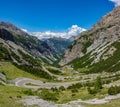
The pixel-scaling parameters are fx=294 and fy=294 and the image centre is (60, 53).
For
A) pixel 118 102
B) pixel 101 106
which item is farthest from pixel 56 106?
pixel 118 102

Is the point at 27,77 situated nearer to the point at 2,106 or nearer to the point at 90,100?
the point at 90,100

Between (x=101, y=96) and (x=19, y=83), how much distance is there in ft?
313

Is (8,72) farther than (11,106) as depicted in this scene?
Yes

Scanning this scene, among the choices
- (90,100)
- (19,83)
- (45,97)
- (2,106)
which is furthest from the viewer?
(19,83)

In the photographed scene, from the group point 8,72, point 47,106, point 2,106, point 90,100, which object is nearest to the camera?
point 2,106

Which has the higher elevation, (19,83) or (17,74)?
(17,74)

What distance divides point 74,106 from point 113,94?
18.5m

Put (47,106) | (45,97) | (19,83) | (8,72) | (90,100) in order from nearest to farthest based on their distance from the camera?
(47,106)
(90,100)
(45,97)
(19,83)
(8,72)

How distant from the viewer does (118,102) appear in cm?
7031

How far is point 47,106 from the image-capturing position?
222ft

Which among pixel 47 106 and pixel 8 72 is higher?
pixel 8 72

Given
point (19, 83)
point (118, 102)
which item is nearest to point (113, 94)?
point (118, 102)

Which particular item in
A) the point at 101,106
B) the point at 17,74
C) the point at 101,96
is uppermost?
the point at 17,74

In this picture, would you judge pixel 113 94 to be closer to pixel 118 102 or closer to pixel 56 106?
pixel 118 102
